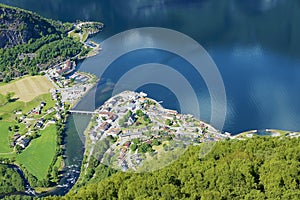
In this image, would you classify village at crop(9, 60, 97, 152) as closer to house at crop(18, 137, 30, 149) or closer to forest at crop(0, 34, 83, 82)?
house at crop(18, 137, 30, 149)

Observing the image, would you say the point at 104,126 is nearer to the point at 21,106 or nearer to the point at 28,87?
the point at 21,106

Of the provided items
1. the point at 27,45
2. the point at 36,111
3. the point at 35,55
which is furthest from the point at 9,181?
the point at 27,45

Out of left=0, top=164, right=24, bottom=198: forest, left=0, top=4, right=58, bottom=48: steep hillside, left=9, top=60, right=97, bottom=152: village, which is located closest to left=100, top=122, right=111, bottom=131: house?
left=9, top=60, right=97, bottom=152: village

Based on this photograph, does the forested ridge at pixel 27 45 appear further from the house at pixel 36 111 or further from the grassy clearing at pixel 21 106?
the house at pixel 36 111

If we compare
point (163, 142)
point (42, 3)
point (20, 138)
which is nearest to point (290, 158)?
point (163, 142)

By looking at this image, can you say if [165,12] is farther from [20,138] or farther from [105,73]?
[20,138]

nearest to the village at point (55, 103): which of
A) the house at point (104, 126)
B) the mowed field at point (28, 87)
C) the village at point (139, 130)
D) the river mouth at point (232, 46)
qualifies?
the mowed field at point (28, 87)
